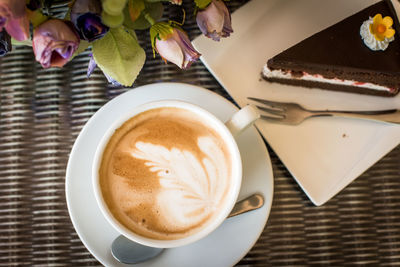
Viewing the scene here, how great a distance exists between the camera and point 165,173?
3.02 ft

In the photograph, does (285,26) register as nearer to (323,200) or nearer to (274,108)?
(274,108)

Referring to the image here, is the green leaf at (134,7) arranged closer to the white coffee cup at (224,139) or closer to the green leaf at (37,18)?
the green leaf at (37,18)

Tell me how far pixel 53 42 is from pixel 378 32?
2.72 ft

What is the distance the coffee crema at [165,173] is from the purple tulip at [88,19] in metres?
0.32

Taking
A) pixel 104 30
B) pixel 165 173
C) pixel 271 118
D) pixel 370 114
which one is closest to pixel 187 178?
pixel 165 173

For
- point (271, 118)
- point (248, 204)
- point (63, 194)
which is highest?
point (271, 118)

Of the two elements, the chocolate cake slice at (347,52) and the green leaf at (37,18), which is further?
the chocolate cake slice at (347,52)

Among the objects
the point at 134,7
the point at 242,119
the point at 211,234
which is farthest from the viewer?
the point at 211,234

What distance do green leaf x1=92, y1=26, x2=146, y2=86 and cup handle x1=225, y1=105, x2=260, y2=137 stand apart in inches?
9.6

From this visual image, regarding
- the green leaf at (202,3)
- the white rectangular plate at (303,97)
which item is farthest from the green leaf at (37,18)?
the white rectangular plate at (303,97)

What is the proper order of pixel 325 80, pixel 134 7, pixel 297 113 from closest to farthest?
pixel 134 7 → pixel 297 113 → pixel 325 80

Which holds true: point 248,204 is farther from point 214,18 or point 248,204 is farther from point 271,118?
point 214,18

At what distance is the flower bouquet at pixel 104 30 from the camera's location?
1.92 feet

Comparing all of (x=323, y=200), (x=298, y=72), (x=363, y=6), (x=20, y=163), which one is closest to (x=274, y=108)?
(x=298, y=72)
